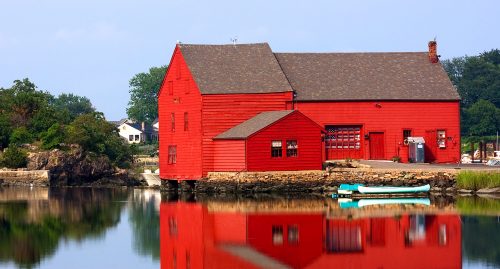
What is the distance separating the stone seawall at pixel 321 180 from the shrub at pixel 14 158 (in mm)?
20337

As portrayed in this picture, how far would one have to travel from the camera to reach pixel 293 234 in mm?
36250

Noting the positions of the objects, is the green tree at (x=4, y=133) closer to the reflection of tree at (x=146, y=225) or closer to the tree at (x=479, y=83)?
the reflection of tree at (x=146, y=225)

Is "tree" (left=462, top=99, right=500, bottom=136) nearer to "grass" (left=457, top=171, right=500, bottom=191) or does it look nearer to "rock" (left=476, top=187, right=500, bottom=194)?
"grass" (left=457, top=171, right=500, bottom=191)

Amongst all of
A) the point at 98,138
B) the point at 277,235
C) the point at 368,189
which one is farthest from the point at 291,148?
the point at 98,138

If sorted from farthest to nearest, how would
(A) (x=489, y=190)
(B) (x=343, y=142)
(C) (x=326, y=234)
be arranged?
(B) (x=343, y=142) → (A) (x=489, y=190) → (C) (x=326, y=234)

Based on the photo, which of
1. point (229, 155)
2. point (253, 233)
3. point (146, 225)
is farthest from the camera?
point (229, 155)

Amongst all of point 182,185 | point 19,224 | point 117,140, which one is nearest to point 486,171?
point 182,185

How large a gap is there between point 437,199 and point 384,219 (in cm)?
1035

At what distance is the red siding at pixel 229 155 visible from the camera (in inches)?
2138

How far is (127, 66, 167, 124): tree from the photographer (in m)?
164

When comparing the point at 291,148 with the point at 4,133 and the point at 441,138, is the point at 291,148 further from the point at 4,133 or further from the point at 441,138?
the point at 4,133

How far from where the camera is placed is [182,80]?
59.1 m

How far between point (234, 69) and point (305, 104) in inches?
164

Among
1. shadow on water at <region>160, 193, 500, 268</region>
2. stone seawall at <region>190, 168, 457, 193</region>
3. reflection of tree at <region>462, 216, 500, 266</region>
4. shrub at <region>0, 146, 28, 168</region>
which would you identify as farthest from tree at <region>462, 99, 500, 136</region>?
reflection of tree at <region>462, 216, 500, 266</region>
